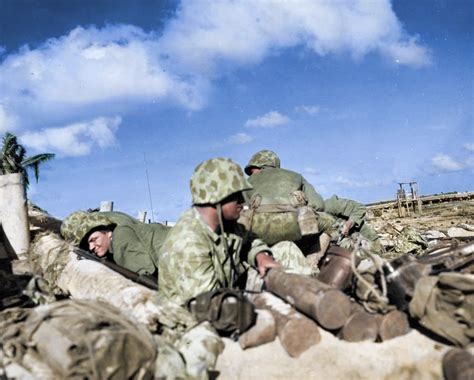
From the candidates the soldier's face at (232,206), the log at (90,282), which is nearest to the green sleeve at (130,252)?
the log at (90,282)

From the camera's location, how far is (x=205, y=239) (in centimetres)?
414

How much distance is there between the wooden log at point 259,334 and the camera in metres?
3.69

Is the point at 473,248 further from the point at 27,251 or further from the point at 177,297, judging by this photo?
the point at 27,251

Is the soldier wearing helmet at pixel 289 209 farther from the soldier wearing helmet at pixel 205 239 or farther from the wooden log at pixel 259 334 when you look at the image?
the wooden log at pixel 259 334

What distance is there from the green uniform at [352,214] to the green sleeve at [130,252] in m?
2.94

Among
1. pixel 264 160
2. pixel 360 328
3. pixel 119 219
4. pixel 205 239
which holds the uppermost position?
pixel 264 160

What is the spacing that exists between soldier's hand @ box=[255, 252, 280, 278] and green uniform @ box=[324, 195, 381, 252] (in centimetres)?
291

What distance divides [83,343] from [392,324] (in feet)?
7.43

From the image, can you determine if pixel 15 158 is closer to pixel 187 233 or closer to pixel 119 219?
pixel 119 219

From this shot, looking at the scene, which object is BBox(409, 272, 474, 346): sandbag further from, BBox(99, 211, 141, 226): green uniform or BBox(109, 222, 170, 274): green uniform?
BBox(99, 211, 141, 226): green uniform

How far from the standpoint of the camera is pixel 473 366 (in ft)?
9.86

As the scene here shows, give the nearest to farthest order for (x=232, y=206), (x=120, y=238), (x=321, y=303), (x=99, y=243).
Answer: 1. (x=321, y=303)
2. (x=232, y=206)
3. (x=120, y=238)
4. (x=99, y=243)

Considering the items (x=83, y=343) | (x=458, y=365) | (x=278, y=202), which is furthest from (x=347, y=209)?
(x=83, y=343)

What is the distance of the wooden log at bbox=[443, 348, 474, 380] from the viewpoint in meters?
3.00
